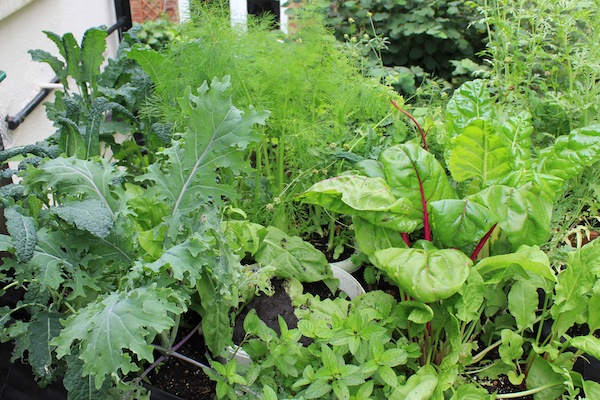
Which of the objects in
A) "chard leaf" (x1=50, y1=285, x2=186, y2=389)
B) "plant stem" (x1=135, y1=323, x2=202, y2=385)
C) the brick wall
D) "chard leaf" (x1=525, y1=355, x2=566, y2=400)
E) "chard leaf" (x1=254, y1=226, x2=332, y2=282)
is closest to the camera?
"chard leaf" (x1=50, y1=285, x2=186, y2=389)

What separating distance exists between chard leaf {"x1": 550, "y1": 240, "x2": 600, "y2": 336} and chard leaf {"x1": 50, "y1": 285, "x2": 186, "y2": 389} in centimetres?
91

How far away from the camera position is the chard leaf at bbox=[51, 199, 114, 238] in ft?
3.84

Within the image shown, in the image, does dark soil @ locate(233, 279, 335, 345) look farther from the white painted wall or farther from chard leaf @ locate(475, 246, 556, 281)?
the white painted wall

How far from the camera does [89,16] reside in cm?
333

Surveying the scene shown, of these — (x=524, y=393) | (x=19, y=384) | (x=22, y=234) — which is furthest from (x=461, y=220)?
(x=19, y=384)

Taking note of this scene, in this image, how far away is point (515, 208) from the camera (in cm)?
133

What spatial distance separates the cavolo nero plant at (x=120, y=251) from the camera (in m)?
1.11

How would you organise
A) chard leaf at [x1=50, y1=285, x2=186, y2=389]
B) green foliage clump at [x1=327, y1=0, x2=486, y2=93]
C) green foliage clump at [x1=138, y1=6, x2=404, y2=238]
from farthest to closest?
green foliage clump at [x1=327, y1=0, x2=486, y2=93] → green foliage clump at [x1=138, y1=6, x2=404, y2=238] → chard leaf at [x1=50, y1=285, x2=186, y2=389]

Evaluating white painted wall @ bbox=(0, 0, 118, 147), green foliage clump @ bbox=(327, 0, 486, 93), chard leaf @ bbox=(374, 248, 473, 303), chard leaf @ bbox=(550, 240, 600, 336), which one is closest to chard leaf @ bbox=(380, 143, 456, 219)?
chard leaf @ bbox=(374, 248, 473, 303)

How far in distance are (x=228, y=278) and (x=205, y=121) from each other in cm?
38

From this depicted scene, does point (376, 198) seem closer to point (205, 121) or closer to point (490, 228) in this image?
point (490, 228)

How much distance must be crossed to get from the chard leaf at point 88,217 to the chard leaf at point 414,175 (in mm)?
729

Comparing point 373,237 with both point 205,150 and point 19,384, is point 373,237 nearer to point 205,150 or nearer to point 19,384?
point 205,150

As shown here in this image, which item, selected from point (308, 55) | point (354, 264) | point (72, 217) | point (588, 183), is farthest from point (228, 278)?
point (588, 183)
